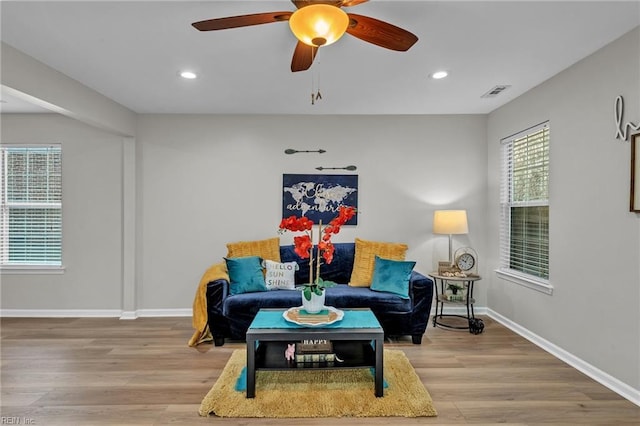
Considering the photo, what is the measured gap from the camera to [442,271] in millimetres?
4086

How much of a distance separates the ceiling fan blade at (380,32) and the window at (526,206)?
Answer: 2.26 meters

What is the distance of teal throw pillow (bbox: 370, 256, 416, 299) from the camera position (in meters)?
3.62

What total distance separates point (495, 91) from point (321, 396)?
10.8ft

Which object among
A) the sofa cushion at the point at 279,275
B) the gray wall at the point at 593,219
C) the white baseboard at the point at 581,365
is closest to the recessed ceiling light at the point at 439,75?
the gray wall at the point at 593,219

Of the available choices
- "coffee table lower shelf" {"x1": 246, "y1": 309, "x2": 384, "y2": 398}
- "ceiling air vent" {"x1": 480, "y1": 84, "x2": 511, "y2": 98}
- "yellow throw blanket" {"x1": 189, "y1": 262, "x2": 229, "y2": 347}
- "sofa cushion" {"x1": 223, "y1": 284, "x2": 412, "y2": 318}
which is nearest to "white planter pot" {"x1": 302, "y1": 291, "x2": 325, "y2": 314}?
"coffee table lower shelf" {"x1": 246, "y1": 309, "x2": 384, "y2": 398}

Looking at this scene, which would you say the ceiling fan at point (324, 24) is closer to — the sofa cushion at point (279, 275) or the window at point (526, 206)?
the window at point (526, 206)

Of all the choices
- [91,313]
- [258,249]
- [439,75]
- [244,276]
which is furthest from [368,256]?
[91,313]

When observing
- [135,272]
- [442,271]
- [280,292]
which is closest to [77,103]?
[135,272]

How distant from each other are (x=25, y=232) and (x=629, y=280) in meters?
6.24

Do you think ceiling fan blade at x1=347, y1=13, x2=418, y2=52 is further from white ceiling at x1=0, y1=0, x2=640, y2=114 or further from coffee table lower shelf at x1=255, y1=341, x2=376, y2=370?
Answer: coffee table lower shelf at x1=255, y1=341, x2=376, y2=370

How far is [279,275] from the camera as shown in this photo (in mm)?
3812

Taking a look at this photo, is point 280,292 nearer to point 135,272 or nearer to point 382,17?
point 135,272

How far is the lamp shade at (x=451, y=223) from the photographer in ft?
13.1

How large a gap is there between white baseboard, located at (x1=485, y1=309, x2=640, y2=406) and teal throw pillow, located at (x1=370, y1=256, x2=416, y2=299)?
132 cm
